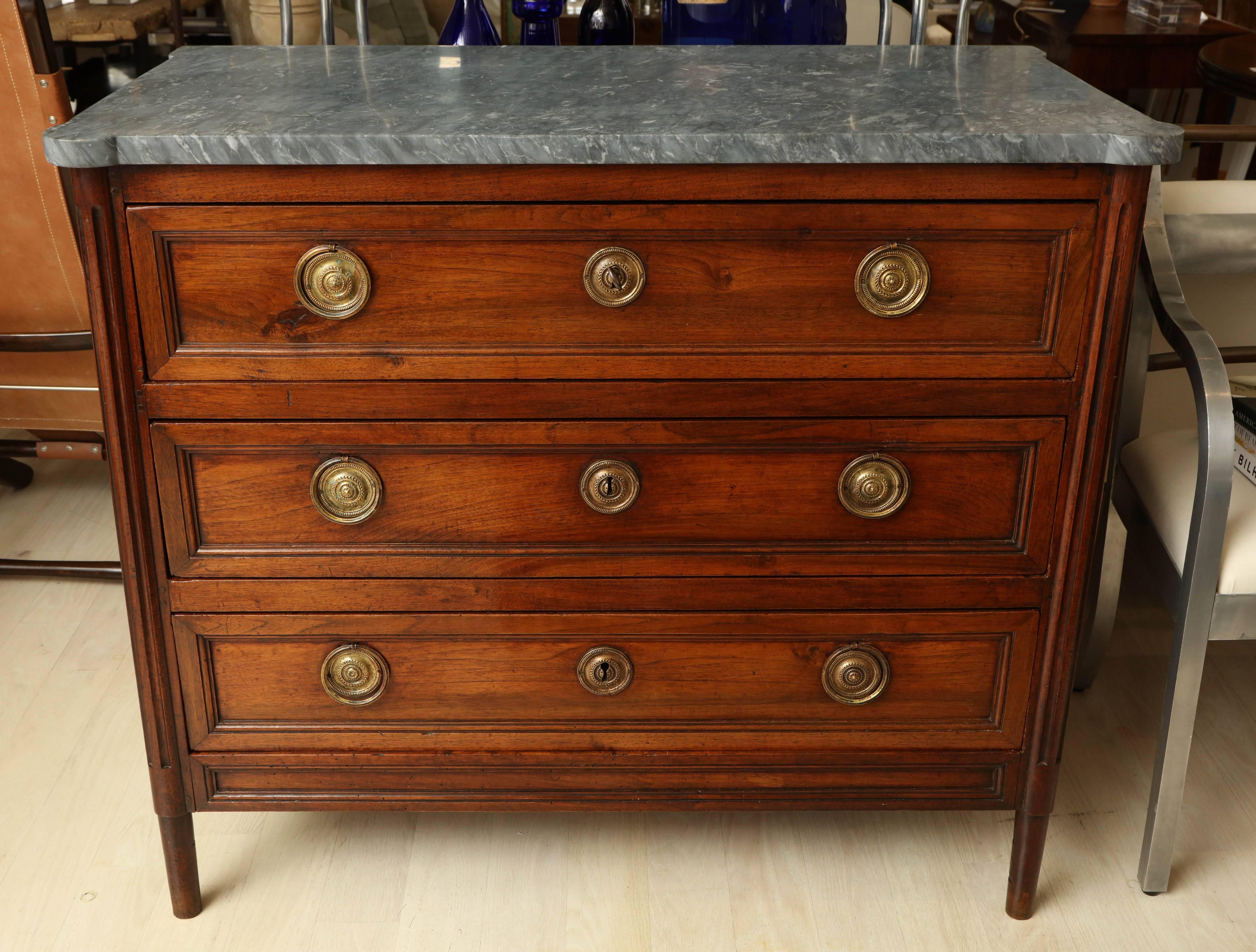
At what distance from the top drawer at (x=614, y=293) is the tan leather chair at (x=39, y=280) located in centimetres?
65

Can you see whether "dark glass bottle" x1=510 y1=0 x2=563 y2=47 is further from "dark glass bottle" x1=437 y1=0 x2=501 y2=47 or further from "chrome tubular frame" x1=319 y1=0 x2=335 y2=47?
"chrome tubular frame" x1=319 y1=0 x2=335 y2=47

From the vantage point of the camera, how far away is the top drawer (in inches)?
42.6

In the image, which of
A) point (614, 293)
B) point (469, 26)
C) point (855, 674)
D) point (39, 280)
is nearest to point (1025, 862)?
point (855, 674)

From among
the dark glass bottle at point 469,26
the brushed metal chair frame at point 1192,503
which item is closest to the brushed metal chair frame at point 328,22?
the dark glass bottle at point 469,26

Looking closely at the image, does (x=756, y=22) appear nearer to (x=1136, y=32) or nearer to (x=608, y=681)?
(x=608, y=681)

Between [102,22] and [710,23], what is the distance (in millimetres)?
2691

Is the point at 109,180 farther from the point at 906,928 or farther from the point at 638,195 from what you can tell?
the point at 906,928

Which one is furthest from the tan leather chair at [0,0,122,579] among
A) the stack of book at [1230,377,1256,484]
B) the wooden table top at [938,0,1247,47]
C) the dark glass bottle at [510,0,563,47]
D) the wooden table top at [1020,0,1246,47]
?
the wooden table top at [1020,0,1246,47]

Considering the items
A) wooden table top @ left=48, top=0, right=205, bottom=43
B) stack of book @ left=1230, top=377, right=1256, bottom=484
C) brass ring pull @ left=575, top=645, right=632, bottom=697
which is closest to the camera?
brass ring pull @ left=575, top=645, right=632, bottom=697

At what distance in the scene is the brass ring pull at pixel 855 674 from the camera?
1.28 m

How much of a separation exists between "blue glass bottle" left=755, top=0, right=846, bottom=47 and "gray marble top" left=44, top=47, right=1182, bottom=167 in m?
0.28

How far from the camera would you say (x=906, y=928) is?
139 cm

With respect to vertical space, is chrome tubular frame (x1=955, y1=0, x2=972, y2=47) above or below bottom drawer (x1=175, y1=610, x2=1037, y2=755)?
above

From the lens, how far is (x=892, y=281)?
1113 millimetres
